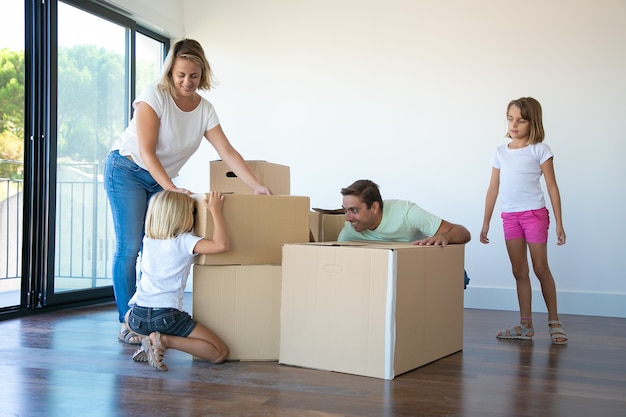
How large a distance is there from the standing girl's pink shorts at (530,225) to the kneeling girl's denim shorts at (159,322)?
60.9 inches

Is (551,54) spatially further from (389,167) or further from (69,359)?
(69,359)

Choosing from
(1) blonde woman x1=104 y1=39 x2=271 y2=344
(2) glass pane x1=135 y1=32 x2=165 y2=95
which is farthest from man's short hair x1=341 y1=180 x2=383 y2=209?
(2) glass pane x1=135 y1=32 x2=165 y2=95

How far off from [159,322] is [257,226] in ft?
1.60

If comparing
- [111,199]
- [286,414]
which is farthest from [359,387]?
[111,199]

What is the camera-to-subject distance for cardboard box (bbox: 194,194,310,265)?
7.97ft

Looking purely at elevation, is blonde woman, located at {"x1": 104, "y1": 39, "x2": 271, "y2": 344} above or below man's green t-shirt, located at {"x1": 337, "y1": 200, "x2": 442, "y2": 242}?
above

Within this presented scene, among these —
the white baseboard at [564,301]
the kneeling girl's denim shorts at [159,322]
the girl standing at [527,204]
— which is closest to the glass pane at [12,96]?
the kneeling girl's denim shorts at [159,322]

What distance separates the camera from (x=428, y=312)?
8.03 feet

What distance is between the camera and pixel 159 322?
93.2 inches

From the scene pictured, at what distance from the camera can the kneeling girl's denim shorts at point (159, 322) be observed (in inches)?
93.3

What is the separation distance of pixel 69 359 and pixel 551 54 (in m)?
3.06

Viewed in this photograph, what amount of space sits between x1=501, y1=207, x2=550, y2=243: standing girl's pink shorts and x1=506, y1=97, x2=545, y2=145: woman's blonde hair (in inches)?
13.0

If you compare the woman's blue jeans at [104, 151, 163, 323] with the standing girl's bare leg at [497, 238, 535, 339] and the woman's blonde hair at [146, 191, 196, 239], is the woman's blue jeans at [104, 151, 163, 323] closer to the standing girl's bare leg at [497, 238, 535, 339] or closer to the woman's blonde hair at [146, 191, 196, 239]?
the woman's blonde hair at [146, 191, 196, 239]

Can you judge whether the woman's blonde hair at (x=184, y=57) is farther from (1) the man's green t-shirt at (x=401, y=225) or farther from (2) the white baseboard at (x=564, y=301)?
(2) the white baseboard at (x=564, y=301)
